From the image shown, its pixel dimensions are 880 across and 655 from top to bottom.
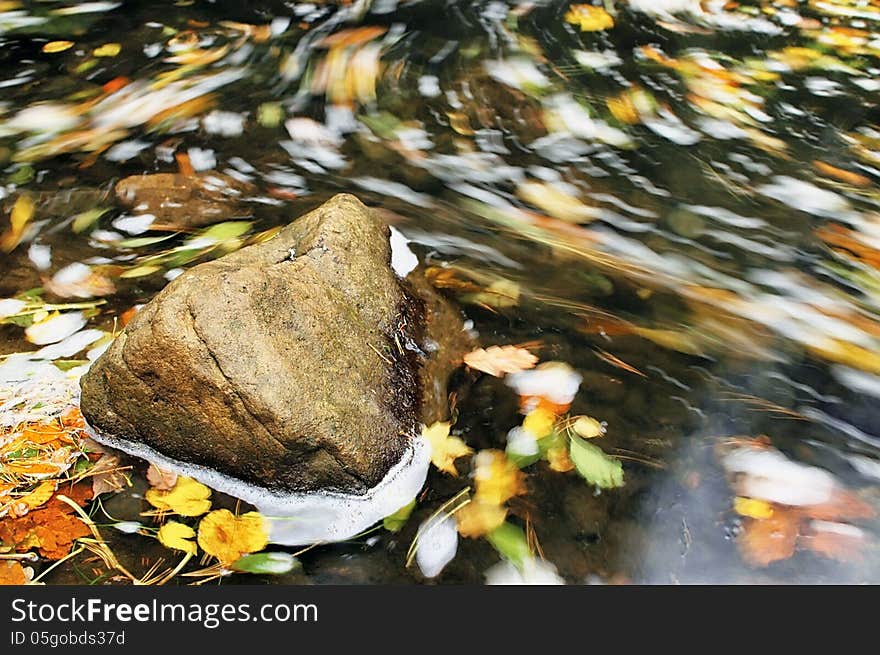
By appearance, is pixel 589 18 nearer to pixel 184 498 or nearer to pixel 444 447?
pixel 444 447

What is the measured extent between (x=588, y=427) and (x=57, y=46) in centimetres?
418

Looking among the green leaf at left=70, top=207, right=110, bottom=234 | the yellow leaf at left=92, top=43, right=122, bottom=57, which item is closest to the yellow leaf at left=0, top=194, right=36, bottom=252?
the green leaf at left=70, top=207, right=110, bottom=234

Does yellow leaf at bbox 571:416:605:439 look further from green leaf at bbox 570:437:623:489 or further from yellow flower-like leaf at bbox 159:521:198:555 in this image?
yellow flower-like leaf at bbox 159:521:198:555

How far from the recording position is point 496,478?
7.82 ft

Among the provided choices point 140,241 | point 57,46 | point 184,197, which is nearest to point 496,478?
point 140,241

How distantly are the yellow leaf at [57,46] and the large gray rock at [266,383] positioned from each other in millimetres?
3158

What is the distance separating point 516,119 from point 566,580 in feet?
9.08

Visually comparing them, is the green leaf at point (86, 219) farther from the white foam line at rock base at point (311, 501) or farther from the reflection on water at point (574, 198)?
the white foam line at rock base at point (311, 501)

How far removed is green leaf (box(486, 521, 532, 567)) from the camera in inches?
86.9

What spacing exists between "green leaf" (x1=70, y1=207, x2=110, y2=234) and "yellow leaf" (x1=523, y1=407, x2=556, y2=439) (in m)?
2.11

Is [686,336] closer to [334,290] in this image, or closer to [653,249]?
[653,249]

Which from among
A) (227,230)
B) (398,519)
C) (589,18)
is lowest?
(398,519)

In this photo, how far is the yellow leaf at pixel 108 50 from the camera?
4.77 metres

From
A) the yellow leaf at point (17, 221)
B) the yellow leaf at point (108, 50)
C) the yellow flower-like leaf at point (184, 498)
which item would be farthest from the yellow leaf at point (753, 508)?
the yellow leaf at point (108, 50)
